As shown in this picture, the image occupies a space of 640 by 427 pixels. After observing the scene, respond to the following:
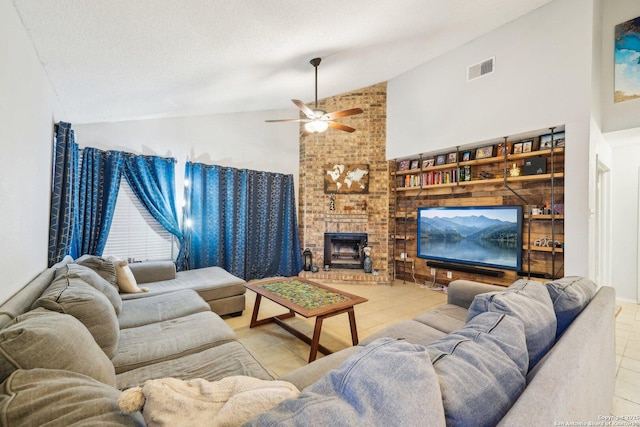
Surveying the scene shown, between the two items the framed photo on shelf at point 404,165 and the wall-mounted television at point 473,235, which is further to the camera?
the framed photo on shelf at point 404,165

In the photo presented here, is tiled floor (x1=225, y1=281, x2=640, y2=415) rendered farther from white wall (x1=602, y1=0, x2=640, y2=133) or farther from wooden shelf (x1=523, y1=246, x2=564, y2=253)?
white wall (x1=602, y1=0, x2=640, y2=133)

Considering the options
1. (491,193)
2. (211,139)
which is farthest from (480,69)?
(211,139)

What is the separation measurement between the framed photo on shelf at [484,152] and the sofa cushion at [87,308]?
459 centimetres

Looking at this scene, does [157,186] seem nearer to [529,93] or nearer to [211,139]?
[211,139]

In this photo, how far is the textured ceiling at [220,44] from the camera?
197 cm

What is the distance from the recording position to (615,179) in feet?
13.3

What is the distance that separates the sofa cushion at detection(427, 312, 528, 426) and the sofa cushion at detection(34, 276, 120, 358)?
5.51 ft

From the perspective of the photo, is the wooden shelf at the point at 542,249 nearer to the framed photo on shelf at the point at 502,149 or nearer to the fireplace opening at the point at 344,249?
the framed photo on shelf at the point at 502,149

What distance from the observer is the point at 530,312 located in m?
1.18

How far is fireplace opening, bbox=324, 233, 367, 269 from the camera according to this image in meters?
5.34

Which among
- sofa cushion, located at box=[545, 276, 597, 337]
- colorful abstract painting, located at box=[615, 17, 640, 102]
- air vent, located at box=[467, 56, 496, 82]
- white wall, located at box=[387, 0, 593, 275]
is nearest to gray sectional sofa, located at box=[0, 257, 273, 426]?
sofa cushion, located at box=[545, 276, 597, 337]

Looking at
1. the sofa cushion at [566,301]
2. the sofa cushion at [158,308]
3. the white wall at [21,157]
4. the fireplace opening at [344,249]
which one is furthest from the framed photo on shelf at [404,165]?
the white wall at [21,157]

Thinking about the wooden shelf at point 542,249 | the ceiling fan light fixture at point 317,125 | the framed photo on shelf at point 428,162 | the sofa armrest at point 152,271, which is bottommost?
the sofa armrest at point 152,271

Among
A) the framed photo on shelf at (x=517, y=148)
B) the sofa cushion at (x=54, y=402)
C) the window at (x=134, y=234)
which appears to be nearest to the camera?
the sofa cushion at (x=54, y=402)
